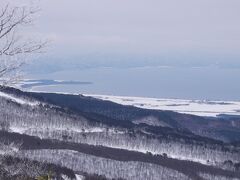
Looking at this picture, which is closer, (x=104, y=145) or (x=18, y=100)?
(x=104, y=145)

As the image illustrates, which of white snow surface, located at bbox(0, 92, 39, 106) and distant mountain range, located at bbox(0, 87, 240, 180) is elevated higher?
white snow surface, located at bbox(0, 92, 39, 106)

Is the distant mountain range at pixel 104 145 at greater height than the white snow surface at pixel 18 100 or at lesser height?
lesser

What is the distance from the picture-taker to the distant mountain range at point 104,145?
80.0 meters

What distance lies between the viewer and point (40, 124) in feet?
328

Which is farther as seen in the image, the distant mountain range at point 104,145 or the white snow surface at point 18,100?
the white snow surface at point 18,100

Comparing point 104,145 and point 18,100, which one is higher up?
point 18,100

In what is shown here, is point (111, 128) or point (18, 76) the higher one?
point (18, 76)

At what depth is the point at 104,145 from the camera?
9394cm

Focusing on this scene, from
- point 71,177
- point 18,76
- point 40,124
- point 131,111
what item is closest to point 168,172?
point 71,177

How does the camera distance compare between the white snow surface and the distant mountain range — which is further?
the white snow surface

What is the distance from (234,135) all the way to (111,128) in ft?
118

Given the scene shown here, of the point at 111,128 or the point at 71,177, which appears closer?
the point at 71,177

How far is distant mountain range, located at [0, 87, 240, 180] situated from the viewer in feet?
262

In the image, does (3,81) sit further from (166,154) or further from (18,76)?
(166,154)
